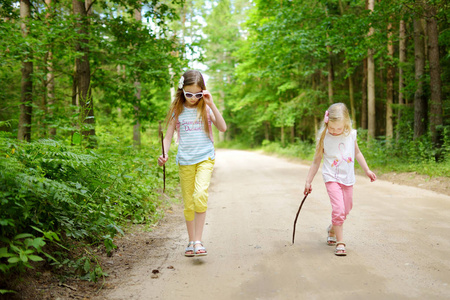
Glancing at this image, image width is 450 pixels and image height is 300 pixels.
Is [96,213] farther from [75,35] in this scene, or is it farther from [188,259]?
[75,35]

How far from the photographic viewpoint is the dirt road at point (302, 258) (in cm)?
312

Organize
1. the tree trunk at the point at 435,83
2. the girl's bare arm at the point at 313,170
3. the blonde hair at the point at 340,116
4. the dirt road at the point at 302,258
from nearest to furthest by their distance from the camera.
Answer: the dirt road at the point at 302,258 → the blonde hair at the point at 340,116 → the girl's bare arm at the point at 313,170 → the tree trunk at the point at 435,83

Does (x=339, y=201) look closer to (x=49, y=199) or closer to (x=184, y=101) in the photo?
(x=184, y=101)

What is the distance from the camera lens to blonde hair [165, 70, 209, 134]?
4203 millimetres

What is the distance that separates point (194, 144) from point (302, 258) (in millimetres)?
1792

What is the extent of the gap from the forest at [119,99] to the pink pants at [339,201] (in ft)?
8.31

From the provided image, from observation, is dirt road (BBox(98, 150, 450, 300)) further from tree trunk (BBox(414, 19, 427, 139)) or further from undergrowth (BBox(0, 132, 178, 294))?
tree trunk (BBox(414, 19, 427, 139))

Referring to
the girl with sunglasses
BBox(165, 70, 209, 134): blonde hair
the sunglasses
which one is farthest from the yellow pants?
the sunglasses

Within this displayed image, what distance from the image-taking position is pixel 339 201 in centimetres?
430

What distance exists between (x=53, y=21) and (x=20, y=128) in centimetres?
278

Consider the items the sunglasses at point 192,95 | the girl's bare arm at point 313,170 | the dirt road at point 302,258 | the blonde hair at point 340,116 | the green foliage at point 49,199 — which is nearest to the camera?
the green foliage at point 49,199

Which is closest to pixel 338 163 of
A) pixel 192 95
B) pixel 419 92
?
pixel 192 95

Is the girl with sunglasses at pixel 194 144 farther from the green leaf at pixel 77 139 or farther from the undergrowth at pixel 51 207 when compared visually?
the green leaf at pixel 77 139

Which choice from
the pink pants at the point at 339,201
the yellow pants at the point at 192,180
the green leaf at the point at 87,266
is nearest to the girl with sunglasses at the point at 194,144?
the yellow pants at the point at 192,180
